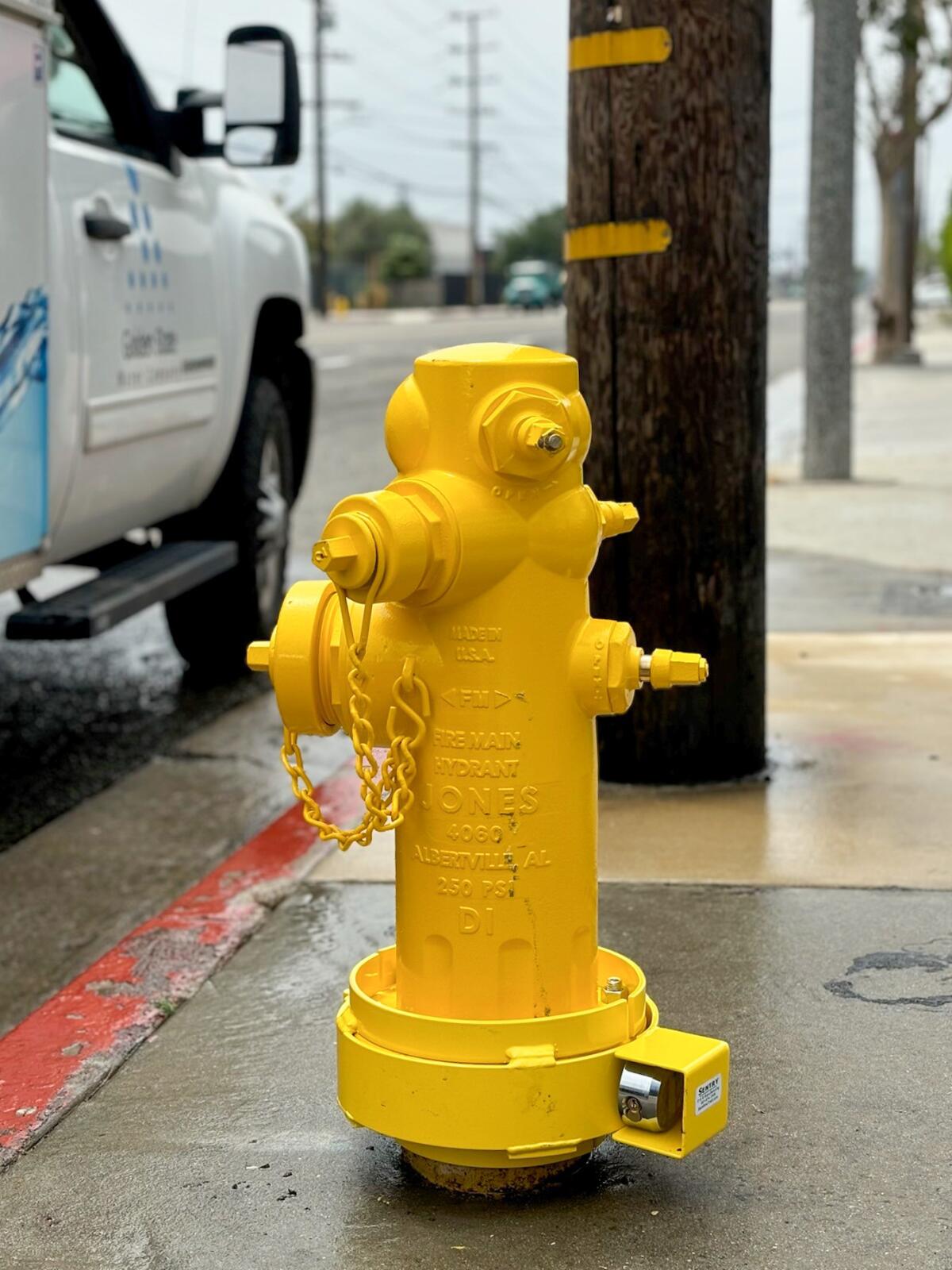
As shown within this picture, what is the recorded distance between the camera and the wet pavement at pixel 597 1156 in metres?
2.39

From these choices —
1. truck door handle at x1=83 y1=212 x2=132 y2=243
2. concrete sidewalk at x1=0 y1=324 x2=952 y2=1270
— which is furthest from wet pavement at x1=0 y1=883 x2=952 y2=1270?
truck door handle at x1=83 y1=212 x2=132 y2=243

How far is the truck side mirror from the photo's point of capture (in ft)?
17.6

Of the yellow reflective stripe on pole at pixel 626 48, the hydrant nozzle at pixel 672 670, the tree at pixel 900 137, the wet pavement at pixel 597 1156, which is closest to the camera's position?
the wet pavement at pixel 597 1156

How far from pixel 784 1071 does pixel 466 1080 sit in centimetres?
67

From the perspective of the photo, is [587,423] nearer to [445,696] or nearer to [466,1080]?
[445,696]

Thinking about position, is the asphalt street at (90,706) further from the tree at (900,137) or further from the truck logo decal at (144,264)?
the tree at (900,137)

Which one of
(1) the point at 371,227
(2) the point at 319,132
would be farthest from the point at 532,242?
(2) the point at 319,132

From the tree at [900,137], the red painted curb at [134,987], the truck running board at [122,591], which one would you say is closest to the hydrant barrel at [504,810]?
the red painted curb at [134,987]

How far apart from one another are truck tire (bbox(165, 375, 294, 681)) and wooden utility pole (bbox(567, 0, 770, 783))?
6.83ft

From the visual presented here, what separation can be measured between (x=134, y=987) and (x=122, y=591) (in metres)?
1.79

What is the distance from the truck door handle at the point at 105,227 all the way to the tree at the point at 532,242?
111m

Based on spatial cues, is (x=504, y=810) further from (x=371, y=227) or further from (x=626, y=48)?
(x=371, y=227)

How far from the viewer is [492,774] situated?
2469 mm

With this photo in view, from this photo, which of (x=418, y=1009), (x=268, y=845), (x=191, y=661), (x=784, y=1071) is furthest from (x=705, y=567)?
(x=191, y=661)
